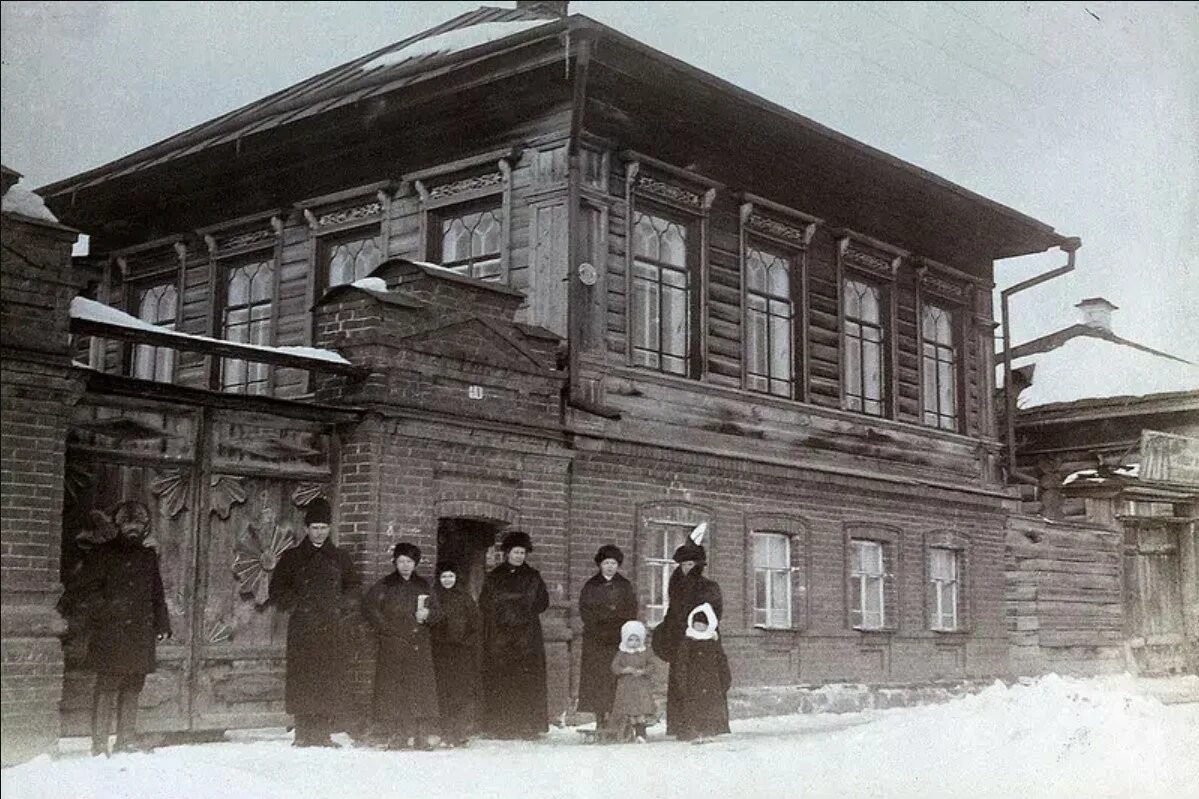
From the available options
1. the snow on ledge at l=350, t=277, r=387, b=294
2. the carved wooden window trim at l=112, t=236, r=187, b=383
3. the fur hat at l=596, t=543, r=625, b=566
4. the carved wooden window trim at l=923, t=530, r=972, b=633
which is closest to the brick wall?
the carved wooden window trim at l=112, t=236, r=187, b=383

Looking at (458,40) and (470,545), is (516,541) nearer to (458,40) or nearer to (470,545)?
(470,545)

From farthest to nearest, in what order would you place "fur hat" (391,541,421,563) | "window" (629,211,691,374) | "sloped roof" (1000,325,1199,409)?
"window" (629,211,691,374) → "sloped roof" (1000,325,1199,409) → "fur hat" (391,541,421,563)

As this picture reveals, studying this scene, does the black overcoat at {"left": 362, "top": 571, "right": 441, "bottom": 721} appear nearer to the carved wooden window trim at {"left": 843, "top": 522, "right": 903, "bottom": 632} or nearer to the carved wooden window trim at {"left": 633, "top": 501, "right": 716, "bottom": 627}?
the carved wooden window trim at {"left": 633, "top": 501, "right": 716, "bottom": 627}

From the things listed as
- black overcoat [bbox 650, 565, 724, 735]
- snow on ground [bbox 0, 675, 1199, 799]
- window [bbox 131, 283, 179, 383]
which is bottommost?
snow on ground [bbox 0, 675, 1199, 799]

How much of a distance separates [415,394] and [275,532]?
1.21m

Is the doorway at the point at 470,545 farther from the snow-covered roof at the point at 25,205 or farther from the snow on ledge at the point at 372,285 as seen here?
the snow-covered roof at the point at 25,205

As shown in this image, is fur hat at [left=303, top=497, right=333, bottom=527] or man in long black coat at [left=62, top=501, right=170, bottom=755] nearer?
man in long black coat at [left=62, top=501, right=170, bottom=755]

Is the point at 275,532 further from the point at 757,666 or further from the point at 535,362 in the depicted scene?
the point at 757,666

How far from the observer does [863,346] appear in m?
11.8

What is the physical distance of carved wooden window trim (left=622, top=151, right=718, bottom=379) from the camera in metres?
9.98

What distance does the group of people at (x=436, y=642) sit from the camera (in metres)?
7.05

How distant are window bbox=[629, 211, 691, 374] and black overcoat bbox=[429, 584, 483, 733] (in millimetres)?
2250

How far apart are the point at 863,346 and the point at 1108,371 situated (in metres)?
2.20

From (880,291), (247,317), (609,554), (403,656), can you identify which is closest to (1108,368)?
(880,291)
